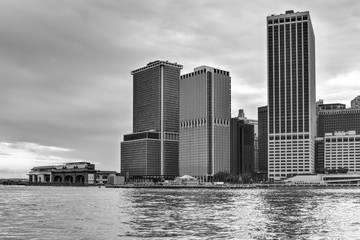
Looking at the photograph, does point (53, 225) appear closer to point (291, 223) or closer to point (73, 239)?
point (73, 239)

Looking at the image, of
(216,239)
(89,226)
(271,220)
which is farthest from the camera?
(271,220)

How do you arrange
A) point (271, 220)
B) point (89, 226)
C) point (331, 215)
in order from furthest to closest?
point (331, 215), point (271, 220), point (89, 226)

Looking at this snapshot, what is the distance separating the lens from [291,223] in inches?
2896

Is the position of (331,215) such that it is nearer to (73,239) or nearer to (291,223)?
(291,223)

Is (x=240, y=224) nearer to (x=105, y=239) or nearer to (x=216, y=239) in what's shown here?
(x=216, y=239)

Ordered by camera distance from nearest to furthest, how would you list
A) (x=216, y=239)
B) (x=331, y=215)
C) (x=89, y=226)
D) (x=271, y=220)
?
(x=216, y=239) < (x=89, y=226) < (x=271, y=220) < (x=331, y=215)

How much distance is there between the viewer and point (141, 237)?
193 feet

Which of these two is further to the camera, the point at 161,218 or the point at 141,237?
the point at 161,218

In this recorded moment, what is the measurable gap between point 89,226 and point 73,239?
13382 mm

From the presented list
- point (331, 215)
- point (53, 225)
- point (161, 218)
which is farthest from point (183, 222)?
point (331, 215)

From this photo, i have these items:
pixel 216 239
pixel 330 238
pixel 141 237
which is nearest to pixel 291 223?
pixel 330 238

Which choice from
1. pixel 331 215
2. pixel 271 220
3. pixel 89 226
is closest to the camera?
pixel 89 226

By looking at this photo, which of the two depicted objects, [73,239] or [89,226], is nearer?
[73,239]

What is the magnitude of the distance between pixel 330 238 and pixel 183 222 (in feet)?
76.2
